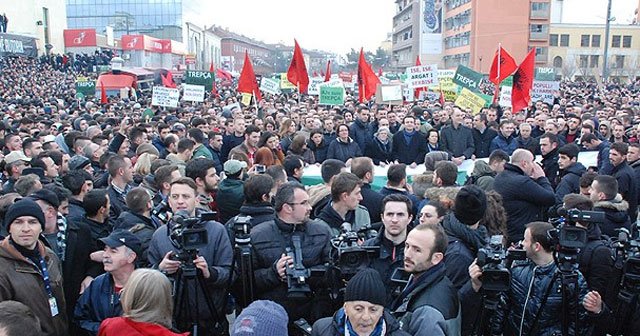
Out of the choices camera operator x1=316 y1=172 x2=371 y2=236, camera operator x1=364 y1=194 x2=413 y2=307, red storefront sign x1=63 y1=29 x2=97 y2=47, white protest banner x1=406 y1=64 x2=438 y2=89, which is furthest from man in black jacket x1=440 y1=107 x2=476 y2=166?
red storefront sign x1=63 y1=29 x2=97 y2=47

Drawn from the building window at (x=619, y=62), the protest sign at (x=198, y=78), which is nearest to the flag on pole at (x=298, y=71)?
the protest sign at (x=198, y=78)

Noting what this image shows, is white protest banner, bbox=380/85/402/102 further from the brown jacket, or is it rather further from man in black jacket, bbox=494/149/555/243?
the brown jacket

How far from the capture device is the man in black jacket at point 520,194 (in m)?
6.27

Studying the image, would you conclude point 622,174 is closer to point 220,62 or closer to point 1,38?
point 1,38

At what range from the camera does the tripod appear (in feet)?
13.1

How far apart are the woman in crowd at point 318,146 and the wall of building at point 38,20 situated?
146ft

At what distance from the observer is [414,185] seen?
260 inches

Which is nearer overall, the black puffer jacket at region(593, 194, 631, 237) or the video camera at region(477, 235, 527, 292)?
the video camera at region(477, 235, 527, 292)

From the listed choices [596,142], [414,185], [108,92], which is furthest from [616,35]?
[414,185]

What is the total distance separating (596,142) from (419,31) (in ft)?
252

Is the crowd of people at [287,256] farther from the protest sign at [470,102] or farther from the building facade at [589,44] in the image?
the building facade at [589,44]

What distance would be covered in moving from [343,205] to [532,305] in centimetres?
197

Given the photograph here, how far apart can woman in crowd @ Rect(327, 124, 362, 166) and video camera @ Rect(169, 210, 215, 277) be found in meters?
6.36

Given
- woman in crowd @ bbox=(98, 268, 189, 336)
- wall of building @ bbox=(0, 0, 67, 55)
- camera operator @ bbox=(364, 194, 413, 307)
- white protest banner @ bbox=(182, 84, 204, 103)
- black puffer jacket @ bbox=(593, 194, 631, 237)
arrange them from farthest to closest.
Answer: wall of building @ bbox=(0, 0, 67, 55), white protest banner @ bbox=(182, 84, 204, 103), black puffer jacket @ bbox=(593, 194, 631, 237), camera operator @ bbox=(364, 194, 413, 307), woman in crowd @ bbox=(98, 268, 189, 336)
